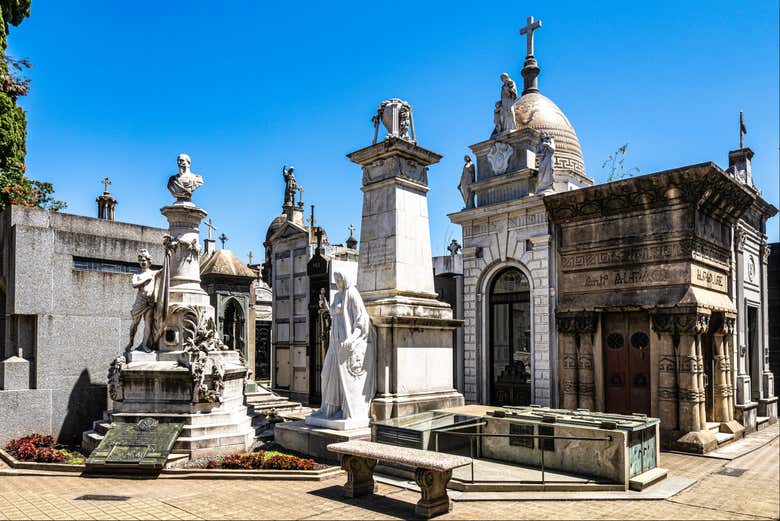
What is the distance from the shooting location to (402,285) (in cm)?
1062

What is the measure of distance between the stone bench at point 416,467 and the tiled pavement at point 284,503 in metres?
0.19

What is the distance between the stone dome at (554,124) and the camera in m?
19.9

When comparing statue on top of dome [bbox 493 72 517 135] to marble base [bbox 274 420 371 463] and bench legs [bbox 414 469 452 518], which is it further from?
bench legs [bbox 414 469 452 518]

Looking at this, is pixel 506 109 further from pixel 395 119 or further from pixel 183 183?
pixel 183 183

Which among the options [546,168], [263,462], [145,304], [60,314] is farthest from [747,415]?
[60,314]

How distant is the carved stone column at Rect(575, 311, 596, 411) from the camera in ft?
45.4

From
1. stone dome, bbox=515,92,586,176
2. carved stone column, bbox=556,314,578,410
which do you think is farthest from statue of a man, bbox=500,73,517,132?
carved stone column, bbox=556,314,578,410

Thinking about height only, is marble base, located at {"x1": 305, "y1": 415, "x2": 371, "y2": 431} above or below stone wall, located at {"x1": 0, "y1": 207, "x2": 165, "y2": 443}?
below

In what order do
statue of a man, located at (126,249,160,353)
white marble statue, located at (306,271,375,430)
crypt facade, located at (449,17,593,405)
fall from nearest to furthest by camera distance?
white marble statue, located at (306,271,375,430) < statue of a man, located at (126,249,160,353) < crypt facade, located at (449,17,593,405)

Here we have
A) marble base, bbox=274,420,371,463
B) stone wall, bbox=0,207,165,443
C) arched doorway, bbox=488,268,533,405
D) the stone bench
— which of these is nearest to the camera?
the stone bench

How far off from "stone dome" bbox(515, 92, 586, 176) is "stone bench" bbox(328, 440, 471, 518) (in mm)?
13762

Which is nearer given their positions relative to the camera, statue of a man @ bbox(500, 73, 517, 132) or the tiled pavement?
the tiled pavement

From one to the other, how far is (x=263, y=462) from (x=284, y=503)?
1815mm

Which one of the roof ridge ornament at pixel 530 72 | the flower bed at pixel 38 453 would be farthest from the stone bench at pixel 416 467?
the roof ridge ornament at pixel 530 72
